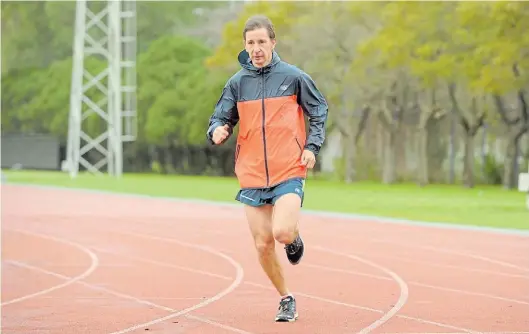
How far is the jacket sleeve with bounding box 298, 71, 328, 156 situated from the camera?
801cm

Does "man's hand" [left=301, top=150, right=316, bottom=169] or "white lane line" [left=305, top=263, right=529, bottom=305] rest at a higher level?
"man's hand" [left=301, top=150, right=316, bottom=169]

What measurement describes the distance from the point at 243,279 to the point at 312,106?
403cm

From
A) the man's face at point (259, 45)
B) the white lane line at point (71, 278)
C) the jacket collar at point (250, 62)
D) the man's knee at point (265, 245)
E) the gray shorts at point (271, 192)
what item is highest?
the man's face at point (259, 45)

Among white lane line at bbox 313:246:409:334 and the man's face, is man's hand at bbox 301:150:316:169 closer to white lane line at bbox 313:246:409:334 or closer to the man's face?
the man's face

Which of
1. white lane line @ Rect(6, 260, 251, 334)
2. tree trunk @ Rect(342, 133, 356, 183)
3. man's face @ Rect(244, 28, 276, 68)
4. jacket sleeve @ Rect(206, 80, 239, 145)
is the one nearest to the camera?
man's face @ Rect(244, 28, 276, 68)

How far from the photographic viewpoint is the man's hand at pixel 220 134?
794cm

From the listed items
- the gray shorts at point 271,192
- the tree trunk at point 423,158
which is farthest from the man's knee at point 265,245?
the tree trunk at point 423,158

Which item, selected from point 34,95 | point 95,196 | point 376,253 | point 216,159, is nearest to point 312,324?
point 376,253

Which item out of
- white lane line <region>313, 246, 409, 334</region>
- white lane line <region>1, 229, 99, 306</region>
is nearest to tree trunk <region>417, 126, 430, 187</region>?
white lane line <region>1, 229, 99, 306</region>

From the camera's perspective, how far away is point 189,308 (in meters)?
9.34

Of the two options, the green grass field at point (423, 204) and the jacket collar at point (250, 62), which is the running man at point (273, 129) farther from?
the green grass field at point (423, 204)

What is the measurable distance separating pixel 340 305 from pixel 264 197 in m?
1.83

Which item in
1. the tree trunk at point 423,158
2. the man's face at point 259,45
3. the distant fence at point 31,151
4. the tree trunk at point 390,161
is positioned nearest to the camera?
the man's face at point 259,45

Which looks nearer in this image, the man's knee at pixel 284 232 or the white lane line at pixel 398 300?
the man's knee at pixel 284 232
